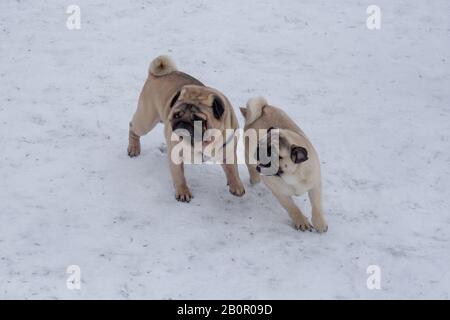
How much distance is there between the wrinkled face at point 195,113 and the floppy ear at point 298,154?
2.40 feet

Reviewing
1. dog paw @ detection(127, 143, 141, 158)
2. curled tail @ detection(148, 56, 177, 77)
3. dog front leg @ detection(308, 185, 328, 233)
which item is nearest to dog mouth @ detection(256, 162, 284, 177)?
dog front leg @ detection(308, 185, 328, 233)

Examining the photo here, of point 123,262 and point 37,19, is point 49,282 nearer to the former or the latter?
point 123,262

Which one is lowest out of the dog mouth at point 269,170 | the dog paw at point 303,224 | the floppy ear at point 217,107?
the dog paw at point 303,224

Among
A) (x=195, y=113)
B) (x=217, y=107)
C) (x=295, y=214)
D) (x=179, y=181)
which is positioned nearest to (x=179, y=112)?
(x=195, y=113)

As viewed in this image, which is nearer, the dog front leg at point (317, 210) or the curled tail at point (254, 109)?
the dog front leg at point (317, 210)

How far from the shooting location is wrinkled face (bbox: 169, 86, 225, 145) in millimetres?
5051

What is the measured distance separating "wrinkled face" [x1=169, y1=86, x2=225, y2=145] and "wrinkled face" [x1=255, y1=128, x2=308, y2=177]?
477mm

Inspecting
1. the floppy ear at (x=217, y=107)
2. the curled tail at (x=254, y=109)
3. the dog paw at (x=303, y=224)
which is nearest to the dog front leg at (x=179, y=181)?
the floppy ear at (x=217, y=107)

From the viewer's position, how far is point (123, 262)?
4.75 m

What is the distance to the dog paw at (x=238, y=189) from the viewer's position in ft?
18.7

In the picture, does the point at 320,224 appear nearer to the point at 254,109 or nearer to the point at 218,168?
the point at 254,109

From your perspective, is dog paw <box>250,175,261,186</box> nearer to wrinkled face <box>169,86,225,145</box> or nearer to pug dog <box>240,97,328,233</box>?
pug dog <box>240,97,328,233</box>

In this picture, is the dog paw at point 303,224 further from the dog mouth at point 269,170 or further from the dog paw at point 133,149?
the dog paw at point 133,149

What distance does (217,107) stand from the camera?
5176mm
